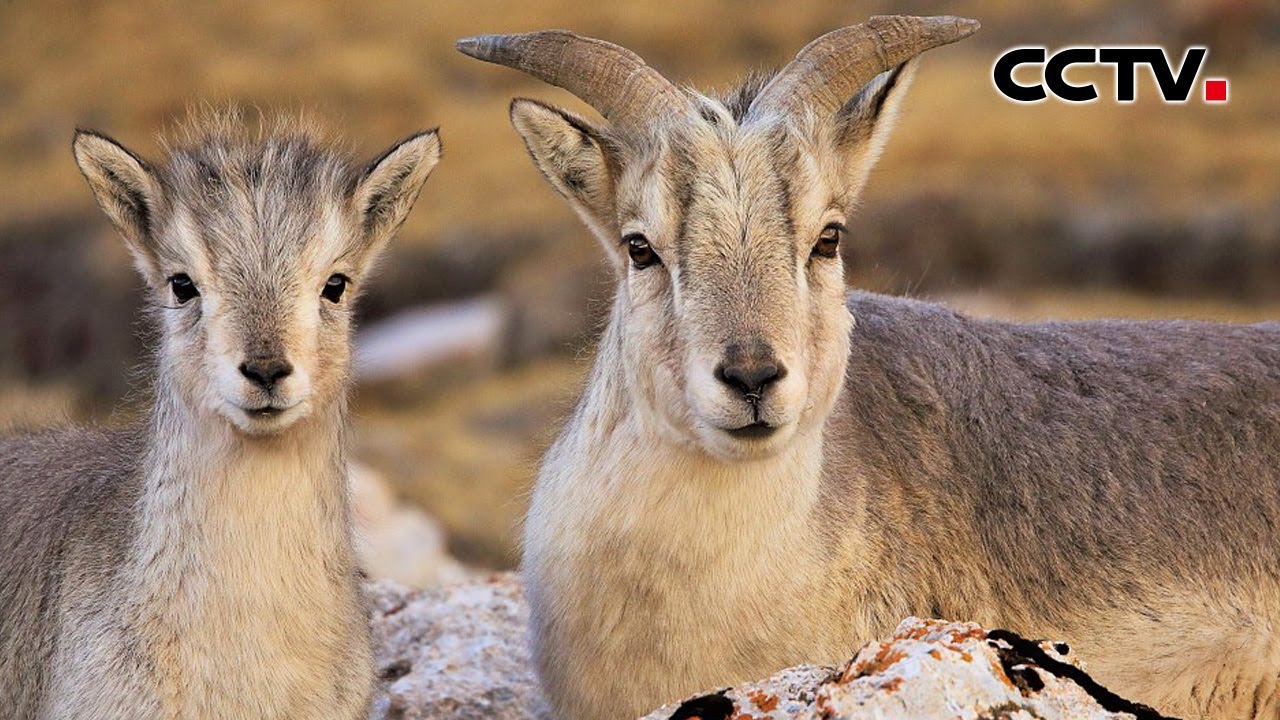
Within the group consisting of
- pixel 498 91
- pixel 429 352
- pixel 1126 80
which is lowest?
pixel 429 352

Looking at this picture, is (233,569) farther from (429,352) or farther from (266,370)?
(429,352)

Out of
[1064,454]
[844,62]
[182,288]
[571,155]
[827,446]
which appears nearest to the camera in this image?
[182,288]

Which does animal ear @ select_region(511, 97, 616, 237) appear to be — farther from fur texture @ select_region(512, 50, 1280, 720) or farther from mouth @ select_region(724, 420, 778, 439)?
mouth @ select_region(724, 420, 778, 439)

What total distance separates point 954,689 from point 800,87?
405 cm

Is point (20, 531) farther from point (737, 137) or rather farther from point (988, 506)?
point (988, 506)

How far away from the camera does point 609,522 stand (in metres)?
9.52

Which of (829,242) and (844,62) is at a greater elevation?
(844,62)

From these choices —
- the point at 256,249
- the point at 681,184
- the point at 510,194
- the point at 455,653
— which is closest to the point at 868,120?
the point at 681,184

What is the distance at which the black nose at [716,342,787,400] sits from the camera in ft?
26.9

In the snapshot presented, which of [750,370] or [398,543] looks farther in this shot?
[398,543]

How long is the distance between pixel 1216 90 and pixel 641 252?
36.8 m

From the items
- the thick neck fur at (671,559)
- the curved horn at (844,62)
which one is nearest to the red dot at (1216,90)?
the curved horn at (844,62)

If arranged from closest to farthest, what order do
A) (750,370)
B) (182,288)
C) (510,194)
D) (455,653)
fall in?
(750,370), (182,288), (455,653), (510,194)

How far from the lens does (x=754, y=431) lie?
8.40m
